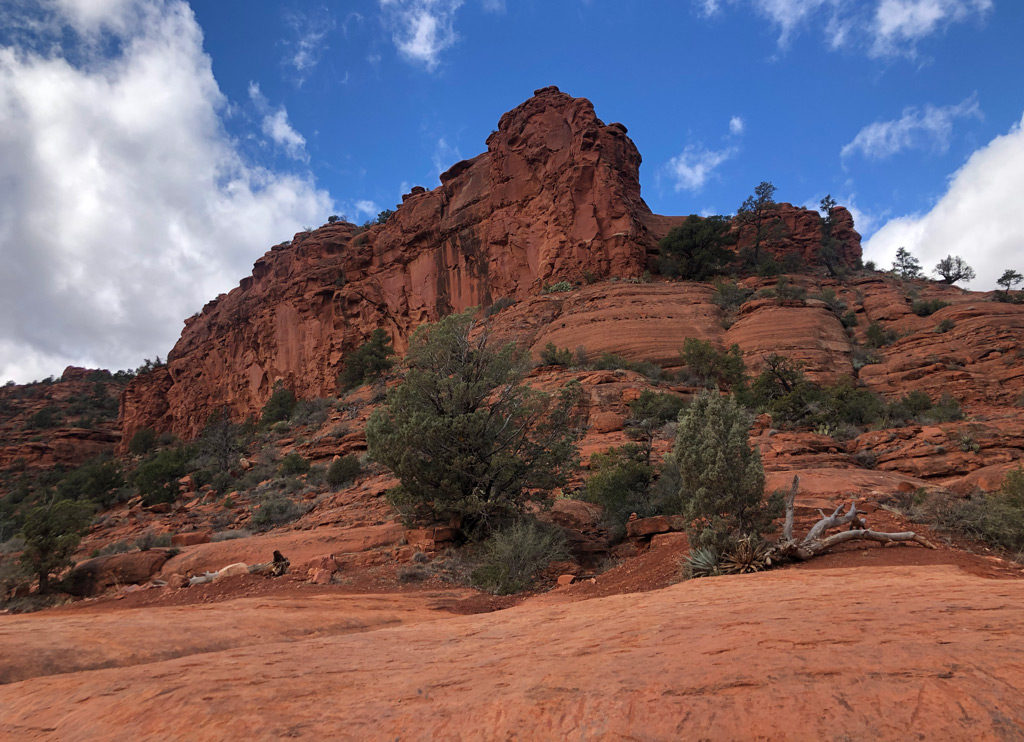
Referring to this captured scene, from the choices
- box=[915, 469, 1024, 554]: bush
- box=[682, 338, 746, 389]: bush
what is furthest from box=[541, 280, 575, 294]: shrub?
box=[915, 469, 1024, 554]: bush

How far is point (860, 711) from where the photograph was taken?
189cm

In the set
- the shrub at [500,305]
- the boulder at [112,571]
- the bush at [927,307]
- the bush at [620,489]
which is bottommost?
the boulder at [112,571]

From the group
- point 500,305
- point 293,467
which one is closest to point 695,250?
point 500,305

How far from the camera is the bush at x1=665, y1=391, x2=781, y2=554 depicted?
269 inches

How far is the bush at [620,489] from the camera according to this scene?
36.6 feet

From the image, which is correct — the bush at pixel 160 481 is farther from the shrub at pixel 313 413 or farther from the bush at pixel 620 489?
the bush at pixel 620 489

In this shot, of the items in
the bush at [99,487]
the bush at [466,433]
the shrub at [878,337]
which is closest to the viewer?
the bush at [466,433]

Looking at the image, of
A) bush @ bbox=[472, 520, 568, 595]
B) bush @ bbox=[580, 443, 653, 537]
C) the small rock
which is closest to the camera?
bush @ bbox=[472, 520, 568, 595]

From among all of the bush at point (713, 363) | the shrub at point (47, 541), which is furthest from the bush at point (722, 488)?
the bush at point (713, 363)

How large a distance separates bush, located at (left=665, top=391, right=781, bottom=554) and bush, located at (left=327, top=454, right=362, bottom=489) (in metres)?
13.4

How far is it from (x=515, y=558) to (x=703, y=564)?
3.22 metres

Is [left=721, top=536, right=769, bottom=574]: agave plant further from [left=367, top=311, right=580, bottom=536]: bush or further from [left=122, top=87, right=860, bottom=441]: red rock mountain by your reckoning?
[left=122, top=87, right=860, bottom=441]: red rock mountain

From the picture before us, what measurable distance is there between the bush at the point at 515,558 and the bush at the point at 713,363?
15656 mm

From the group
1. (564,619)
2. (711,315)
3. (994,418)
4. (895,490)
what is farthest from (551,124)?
(564,619)
